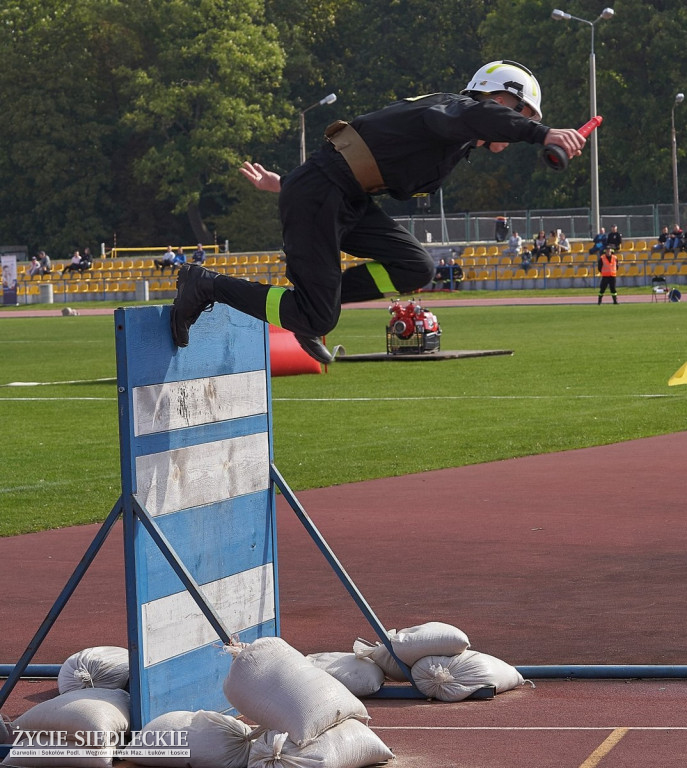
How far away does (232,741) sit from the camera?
554 centimetres

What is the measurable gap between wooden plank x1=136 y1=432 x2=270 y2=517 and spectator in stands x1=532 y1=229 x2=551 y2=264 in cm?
5445

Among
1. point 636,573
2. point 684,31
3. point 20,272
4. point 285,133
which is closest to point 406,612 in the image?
point 636,573

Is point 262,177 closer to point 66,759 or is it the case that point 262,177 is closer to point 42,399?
point 66,759

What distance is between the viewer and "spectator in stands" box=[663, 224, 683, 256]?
2255 inches

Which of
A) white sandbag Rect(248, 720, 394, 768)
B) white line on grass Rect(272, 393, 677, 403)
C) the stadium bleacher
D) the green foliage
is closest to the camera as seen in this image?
white sandbag Rect(248, 720, 394, 768)

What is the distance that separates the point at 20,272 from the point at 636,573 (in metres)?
70.3

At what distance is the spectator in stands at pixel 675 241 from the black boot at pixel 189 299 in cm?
5247

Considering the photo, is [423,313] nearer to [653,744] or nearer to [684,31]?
[653,744]

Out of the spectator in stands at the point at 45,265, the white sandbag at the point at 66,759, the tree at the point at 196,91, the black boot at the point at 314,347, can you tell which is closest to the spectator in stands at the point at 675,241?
the spectator in stands at the point at 45,265

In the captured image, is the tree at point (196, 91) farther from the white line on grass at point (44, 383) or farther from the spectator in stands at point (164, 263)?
the white line on grass at point (44, 383)

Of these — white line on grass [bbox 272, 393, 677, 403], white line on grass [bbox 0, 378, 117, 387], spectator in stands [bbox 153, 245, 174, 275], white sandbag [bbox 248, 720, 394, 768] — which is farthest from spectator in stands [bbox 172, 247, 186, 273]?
white sandbag [bbox 248, 720, 394, 768]

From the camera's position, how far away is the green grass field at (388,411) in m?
13.8

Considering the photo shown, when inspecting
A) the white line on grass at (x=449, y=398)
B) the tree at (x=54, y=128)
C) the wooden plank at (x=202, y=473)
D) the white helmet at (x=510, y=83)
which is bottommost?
the white line on grass at (x=449, y=398)

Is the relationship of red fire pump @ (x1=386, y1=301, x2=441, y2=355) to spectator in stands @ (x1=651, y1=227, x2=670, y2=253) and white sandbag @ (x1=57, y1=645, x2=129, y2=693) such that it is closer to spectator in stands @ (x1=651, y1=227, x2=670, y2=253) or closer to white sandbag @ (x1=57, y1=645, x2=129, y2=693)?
white sandbag @ (x1=57, y1=645, x2=129, y2=693)
